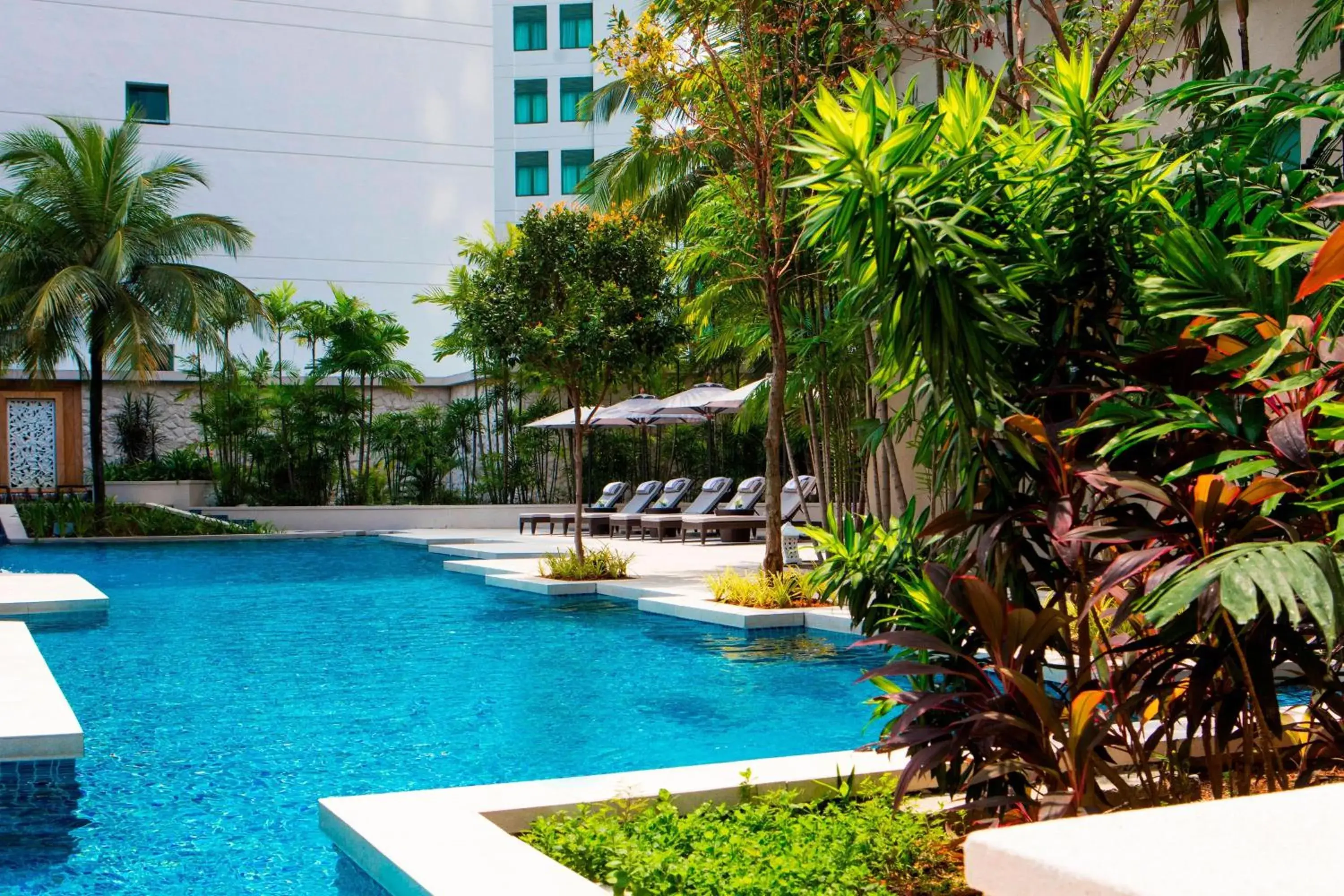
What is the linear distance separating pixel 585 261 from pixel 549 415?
12715mm

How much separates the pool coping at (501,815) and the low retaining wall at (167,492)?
23113 mm

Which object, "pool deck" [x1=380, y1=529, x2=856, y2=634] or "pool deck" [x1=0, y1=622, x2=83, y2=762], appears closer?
"pool deck" [x1=0, y1=622, x2=83, y2=762]

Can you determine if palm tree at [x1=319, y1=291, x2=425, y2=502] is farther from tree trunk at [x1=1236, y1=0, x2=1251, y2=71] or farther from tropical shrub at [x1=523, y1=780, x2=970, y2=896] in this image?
tropical shrub at [x1=523, y1=780, x2=970, y2=896]

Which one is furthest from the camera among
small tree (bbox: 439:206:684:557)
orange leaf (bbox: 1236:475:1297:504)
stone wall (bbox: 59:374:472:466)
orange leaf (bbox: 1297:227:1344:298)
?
stone wall (bbox: 59:374:472:466)

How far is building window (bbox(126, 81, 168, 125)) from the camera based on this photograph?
1209 inches

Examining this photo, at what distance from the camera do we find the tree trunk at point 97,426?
21859 mm

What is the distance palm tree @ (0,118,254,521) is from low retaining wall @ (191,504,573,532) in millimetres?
3218

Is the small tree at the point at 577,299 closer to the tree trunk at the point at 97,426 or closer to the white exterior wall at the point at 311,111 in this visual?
the tree trunk at the point at 97,426

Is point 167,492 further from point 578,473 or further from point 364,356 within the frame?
point 578,473

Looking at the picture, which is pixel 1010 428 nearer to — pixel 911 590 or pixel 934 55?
pixel 911 590

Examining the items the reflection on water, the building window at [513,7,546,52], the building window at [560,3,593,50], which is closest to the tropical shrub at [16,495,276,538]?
the reflection on water

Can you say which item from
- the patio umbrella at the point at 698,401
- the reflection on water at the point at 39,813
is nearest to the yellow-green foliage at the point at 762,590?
the reflection on water at the point at 39,813

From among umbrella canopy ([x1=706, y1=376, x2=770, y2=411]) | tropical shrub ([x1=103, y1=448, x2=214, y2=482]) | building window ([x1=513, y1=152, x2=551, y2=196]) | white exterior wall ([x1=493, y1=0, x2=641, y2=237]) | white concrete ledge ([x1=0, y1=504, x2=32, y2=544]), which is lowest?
white concrete ledge ([x1=0, y1=504, x2=32, y2=544])

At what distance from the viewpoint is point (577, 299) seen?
42.0 ft
